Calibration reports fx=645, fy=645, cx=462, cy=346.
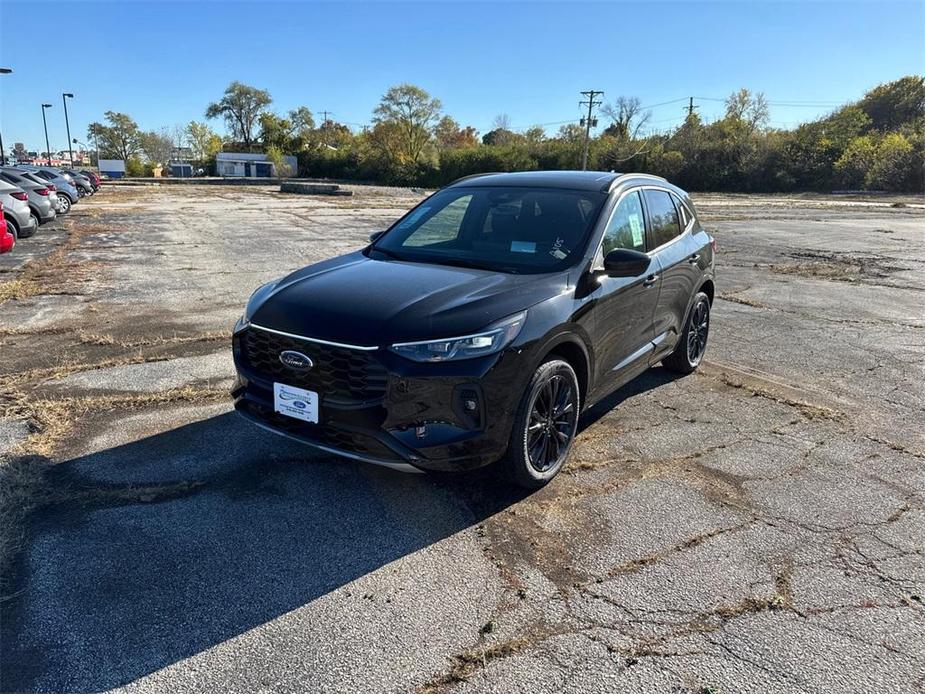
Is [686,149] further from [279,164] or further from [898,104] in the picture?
[279,164]

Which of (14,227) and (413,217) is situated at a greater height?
(413,217)

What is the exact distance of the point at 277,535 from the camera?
10.9 feet

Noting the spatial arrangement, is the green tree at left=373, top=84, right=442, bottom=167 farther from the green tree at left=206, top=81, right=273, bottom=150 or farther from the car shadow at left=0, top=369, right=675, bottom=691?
the car shadow at left=0, top=369, right=675, bottom=691

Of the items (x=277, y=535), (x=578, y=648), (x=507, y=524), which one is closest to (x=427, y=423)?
(x=507, y=524)

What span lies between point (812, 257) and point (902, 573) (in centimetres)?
1319

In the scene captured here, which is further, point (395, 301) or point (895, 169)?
point (895, 169)

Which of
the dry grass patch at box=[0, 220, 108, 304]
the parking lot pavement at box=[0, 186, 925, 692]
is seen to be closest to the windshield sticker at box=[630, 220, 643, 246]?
the parking lot pavement at box=[0, 186, 925, 692]

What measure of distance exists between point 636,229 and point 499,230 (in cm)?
107

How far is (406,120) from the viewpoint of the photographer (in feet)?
256

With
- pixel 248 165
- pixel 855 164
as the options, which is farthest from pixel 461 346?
pixel 248 165

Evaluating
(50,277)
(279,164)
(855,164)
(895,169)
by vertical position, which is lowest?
(50,277)

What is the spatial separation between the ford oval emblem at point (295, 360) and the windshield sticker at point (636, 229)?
2.59 meters

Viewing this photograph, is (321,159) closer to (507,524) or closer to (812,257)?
(812,257)

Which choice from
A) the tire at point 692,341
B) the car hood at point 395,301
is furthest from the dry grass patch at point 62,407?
the tire at point 692,341
